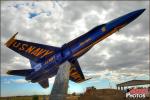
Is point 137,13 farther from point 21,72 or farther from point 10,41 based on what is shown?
point 21,72

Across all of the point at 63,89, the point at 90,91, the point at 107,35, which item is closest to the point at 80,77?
the point at 90,91

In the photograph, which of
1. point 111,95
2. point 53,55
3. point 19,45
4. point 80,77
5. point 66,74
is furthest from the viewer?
point 111,95

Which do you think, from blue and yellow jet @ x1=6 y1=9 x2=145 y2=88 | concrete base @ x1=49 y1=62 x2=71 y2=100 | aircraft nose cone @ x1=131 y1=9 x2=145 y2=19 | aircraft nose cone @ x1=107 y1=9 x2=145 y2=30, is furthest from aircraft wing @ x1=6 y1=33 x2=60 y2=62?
A: aircraft nose cone @ x1=131 y1=9 x2=145 y2=19

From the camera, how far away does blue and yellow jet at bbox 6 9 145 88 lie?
26766 millimetres

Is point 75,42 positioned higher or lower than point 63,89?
higher

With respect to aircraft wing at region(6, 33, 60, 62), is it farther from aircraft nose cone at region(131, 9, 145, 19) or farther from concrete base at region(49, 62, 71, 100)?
aircraft nose cone at region(131, 9, 145, 19)

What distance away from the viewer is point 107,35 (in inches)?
1078

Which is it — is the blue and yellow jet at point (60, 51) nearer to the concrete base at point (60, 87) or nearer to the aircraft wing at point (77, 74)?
the aircraft wing at point (77, 74)

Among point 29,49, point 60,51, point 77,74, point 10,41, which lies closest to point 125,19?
point 60,51

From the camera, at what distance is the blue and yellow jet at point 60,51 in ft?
87.8

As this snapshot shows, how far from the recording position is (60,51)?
28.8 m

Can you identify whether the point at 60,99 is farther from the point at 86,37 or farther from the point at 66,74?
the point at 86,37

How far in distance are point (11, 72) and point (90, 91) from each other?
14.5 meters

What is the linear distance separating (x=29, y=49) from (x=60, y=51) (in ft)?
17.9
